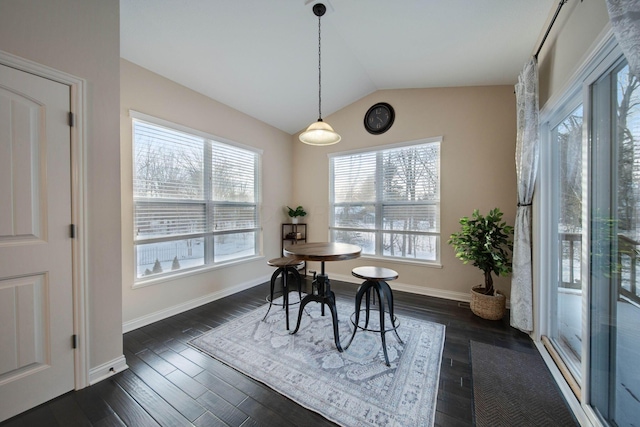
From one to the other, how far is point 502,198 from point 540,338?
161 cm

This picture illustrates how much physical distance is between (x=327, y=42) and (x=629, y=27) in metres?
2.44

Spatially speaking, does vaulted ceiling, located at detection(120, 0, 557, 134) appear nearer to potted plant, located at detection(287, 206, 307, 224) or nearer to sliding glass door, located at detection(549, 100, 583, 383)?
sliding glass door, located at detection(549, 100, 583, 383)

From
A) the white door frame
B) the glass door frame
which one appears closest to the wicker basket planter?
the glass door frame

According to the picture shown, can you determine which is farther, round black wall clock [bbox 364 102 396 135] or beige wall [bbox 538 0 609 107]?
round black wall clock [bbox 364 102 396 135]

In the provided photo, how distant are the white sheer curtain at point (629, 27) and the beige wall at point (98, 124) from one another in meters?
2.89

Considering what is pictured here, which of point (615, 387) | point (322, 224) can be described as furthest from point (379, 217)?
point (615, 387)

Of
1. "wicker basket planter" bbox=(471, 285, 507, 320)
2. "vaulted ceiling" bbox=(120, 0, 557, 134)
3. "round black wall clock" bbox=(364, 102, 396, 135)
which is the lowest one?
"wicker basket planter" bbox=(471, 285, 507, 320)

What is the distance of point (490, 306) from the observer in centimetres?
268

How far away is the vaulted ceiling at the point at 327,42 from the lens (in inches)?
81.7

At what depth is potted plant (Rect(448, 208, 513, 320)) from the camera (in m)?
2.66

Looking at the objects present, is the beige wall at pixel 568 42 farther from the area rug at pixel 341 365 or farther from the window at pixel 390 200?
the area rug at pixel 341 365

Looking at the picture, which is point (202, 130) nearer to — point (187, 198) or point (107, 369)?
point (187, 198)

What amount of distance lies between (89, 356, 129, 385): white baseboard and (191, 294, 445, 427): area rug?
0.54m

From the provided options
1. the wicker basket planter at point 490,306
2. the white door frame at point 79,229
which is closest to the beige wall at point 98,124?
the white door frame at point 79,229
